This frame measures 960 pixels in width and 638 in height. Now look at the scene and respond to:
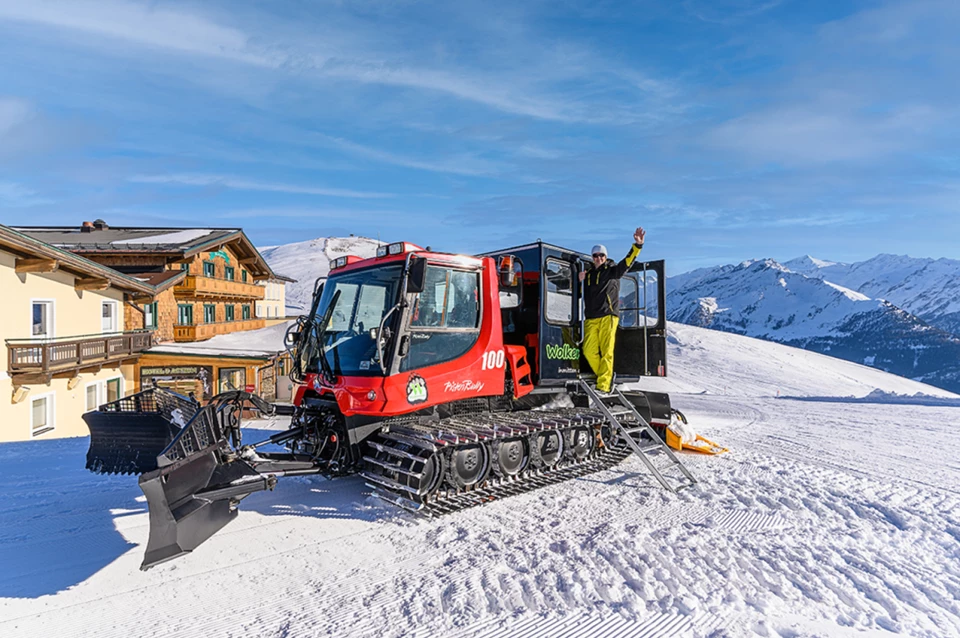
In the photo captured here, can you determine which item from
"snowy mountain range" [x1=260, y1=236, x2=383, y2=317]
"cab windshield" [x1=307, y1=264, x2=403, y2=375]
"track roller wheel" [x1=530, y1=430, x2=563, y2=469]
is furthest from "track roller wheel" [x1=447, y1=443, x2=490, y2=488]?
"snowy mountain range" [x1=260, y1=236, x2=383, y2=317]

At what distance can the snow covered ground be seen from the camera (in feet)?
11.8

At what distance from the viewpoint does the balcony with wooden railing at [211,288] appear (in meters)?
25.6

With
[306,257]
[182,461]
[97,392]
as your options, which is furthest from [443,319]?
[306,257]

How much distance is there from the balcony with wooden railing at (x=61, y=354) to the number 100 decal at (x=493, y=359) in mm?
14067

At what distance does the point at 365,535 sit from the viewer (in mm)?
5051

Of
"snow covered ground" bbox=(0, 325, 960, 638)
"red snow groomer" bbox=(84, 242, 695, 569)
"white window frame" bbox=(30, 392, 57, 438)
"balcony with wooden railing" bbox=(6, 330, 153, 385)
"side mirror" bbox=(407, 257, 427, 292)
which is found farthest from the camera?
"white window frame" bbox=(30, 392, 57, 438)

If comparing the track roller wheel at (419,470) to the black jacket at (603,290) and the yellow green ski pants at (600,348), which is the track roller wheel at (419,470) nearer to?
the yellow green ski pants at (600,348)

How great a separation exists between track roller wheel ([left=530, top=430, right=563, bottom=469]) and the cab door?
6.36ft

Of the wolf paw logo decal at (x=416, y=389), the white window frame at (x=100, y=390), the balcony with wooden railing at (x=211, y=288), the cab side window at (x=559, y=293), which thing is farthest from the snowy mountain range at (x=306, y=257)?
the wolf paw logo decal at (x=416, y=389)

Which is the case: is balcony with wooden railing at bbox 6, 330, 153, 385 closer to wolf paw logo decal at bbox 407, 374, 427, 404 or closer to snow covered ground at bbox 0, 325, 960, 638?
snow covered ground at bbox 0, 325, 960, 638

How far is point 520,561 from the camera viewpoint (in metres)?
4.43

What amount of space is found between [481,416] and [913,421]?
11.3m

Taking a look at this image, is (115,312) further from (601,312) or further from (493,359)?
(601,312)

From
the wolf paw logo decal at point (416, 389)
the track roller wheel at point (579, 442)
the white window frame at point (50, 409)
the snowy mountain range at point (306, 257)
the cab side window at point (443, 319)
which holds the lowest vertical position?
the white window frame at point (50, 409)
